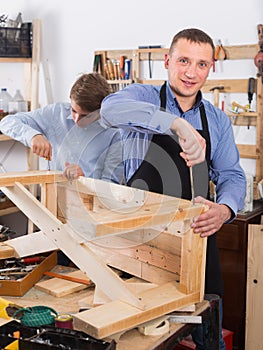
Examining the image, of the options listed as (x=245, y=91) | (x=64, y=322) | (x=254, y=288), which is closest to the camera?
(x=64, y=322)

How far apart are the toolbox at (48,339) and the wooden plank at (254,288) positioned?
5.73 feet

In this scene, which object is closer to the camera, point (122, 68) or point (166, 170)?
point (166, 170)

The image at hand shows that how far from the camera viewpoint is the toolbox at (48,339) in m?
1.40

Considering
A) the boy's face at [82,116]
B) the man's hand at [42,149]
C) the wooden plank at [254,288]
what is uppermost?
the boy's face at [82,116]

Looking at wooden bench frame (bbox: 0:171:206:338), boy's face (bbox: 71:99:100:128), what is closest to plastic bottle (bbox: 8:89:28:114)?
boy's face (bbox: 71:99:100:128)

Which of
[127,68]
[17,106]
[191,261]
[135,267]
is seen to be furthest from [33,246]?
[17,106]

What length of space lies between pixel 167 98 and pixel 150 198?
0.45 metres

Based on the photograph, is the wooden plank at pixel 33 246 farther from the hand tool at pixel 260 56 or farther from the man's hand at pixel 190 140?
the hand tool at pixel 260 56

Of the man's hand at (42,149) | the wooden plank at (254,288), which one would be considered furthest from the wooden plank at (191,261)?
the wooden plank at (254,288)

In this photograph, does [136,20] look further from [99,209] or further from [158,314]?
[158,314]

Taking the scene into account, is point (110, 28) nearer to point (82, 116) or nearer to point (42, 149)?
point (82, 116)

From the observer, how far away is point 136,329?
161 cm

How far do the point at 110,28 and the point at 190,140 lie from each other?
2.60 m

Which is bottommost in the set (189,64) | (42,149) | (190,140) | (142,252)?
(142,252)
